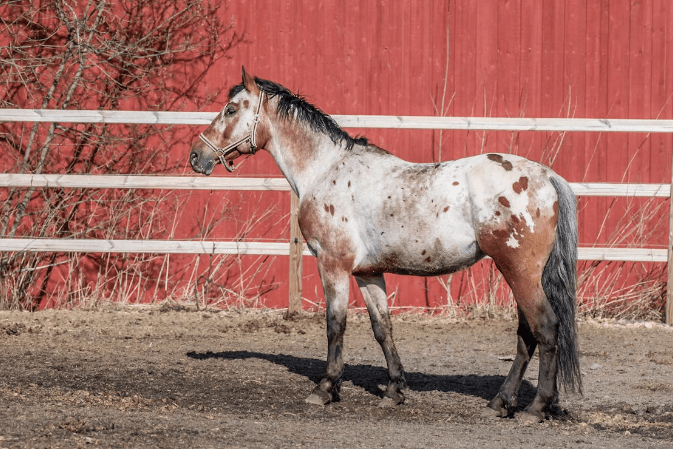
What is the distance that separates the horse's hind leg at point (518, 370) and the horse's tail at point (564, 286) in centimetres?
19

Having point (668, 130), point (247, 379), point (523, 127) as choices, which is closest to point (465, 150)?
point (523, 127)

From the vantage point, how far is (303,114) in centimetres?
580

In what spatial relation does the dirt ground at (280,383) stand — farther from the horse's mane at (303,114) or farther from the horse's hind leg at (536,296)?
the horse's mane at (303,114)

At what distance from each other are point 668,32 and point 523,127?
→ 7.57 feet

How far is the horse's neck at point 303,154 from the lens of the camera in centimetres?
570

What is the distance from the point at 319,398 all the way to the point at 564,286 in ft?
4.99

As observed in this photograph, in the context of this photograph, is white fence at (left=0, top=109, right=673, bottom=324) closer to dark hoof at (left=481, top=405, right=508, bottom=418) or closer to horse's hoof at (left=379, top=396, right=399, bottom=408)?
horse's hoof at (left=379, top=396, right=399, bottom=408)

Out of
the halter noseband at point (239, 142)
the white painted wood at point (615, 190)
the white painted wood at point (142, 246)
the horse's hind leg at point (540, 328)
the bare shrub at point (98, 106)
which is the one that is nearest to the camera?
the horse's hind leg at point (540, 328)

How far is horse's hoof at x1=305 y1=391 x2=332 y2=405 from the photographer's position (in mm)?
5430

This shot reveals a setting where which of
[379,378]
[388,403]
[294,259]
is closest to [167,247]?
[294,259]

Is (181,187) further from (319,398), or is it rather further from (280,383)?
(319,398)

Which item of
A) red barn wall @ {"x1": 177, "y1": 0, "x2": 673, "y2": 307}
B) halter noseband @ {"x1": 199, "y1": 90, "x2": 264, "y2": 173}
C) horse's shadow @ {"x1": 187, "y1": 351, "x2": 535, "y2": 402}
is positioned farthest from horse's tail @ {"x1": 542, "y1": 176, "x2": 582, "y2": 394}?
red barn wall @ {"x1": 177, "y1": 0, "x2": 673, "y2": 307}

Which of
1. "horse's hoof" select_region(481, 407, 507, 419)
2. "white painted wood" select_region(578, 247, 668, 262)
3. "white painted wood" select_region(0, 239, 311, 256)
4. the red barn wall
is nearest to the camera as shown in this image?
"horse's hoof" select_region(481, 407, 507, 419)

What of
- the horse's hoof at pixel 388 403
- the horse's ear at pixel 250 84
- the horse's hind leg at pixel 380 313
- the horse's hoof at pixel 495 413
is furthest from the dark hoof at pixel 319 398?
the horse's ear at pixel 250 84
